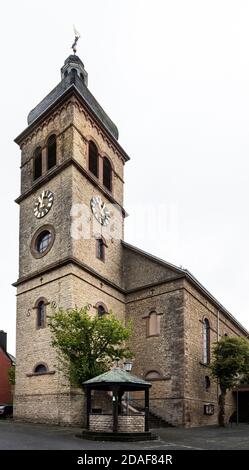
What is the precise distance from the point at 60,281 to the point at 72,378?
6.55 m

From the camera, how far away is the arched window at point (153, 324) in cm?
2824

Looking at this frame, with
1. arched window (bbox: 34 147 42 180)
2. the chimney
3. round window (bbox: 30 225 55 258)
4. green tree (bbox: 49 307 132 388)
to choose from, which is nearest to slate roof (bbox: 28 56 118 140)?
arched window (bbox: 34 147 42 180)

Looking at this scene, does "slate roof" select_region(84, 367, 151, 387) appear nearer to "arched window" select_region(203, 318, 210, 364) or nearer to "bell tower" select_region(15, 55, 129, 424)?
"bell tower" select_region(15, 55, 129, 424)

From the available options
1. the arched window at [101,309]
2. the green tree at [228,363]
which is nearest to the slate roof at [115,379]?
the arched window at [101,309]

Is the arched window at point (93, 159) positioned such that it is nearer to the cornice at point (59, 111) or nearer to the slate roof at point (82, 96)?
the cornice at point (59, 111)

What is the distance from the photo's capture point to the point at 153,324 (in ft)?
93.9

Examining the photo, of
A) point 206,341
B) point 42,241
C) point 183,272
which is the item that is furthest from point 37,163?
point 206,341

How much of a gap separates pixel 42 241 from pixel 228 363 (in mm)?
13367

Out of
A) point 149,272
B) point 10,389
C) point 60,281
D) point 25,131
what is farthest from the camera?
point 10,389

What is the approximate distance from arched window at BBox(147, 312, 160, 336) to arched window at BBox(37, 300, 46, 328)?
671 centimetres

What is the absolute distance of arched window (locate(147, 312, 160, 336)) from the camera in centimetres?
2824
